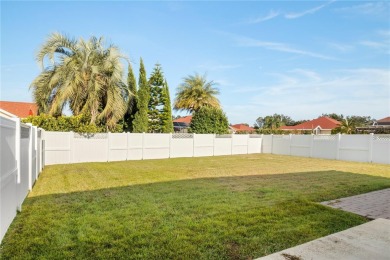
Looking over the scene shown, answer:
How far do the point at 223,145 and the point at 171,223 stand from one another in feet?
45.6

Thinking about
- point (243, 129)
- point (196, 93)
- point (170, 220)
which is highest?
point (196, 93)

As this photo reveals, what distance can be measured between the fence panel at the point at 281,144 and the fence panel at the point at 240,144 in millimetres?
2045

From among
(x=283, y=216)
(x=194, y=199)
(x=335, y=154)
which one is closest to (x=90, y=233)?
(x=194, y=199)

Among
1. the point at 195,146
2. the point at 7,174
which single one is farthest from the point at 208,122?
the point at 7,174

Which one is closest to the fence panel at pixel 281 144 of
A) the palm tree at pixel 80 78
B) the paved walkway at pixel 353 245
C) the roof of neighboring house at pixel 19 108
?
the palm tree at pixel 80 78

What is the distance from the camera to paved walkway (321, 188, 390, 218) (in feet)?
14.2

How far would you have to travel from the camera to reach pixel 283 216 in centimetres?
401

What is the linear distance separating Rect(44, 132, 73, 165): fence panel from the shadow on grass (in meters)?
6.48

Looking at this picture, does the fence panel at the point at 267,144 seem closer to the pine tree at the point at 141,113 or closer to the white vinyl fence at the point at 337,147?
the white vinyl fence at the point at 337,147

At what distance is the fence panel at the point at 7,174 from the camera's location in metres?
2.92

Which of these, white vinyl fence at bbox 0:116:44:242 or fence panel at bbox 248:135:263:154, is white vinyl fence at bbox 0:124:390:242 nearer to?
fence panel at bbox 248:135:263:154

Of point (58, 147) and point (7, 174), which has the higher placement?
point (7, 174)

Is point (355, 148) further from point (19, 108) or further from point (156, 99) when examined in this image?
point (19, 108)

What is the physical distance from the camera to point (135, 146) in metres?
13.6
